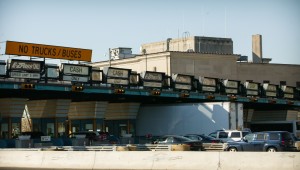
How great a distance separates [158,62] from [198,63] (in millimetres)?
6087

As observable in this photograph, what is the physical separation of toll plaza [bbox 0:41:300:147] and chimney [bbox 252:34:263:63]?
38865 mm

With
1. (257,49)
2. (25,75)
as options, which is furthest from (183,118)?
(257,49)

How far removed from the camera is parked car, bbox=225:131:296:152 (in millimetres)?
36719

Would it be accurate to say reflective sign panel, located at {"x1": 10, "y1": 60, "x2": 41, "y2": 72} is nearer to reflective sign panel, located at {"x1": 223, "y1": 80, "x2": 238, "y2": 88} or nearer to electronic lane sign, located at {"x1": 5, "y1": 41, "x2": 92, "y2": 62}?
electronic lane sign, located at {"x1": 5, "y1": 41, "x2": 92, "y2": 62}

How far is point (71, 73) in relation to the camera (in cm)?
4812

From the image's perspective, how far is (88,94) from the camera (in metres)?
51.9

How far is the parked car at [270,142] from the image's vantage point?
120 ft

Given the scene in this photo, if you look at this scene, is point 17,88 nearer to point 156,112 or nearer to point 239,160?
point 156,112

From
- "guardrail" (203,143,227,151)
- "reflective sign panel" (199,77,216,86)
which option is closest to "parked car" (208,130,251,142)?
"guardrail" (203,143,227,151)

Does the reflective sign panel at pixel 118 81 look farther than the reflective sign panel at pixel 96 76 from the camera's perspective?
Yes

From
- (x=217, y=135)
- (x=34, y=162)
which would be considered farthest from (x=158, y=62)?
(x=34, y=162)

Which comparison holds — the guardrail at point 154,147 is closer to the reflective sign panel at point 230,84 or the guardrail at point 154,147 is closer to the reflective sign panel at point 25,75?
the reflective sign panel at point 25,75

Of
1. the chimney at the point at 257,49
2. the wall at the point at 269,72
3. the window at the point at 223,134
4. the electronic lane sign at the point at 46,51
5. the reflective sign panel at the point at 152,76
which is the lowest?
the window at the point at 223,134

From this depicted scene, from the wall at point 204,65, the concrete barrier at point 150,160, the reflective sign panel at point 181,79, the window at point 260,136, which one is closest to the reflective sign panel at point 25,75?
the concrete barrier at point 150,160
